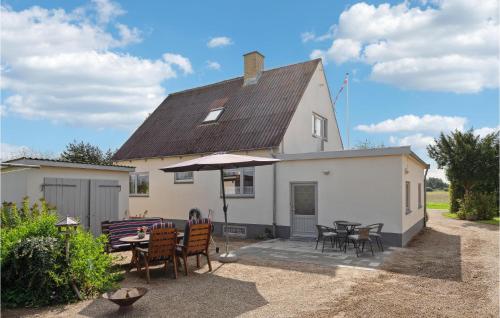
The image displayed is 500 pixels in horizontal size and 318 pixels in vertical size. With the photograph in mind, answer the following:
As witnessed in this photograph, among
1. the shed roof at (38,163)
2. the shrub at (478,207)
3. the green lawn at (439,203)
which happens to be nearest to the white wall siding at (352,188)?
the shed roof at (38,163)

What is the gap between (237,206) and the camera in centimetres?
1460

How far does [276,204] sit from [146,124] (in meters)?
10.5

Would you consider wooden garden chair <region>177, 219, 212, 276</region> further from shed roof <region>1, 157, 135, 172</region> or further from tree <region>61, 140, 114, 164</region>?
tree <region>61, 140, 114, 164</region>

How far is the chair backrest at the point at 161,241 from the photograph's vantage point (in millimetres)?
7438

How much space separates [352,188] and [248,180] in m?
4.14

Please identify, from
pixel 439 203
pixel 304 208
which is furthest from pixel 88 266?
pixel 439 203

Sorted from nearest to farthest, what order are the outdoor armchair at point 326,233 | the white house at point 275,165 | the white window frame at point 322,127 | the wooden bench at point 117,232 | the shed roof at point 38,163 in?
the wooden bench at point 117,232
the shed roof at point 38,163
the outdoor armchair at point 326,233
the white house at point 275,165
the white window frame at point 322,127

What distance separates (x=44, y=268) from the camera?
6.11 m

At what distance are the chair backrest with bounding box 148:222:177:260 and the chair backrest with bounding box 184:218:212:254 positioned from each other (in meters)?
0.35

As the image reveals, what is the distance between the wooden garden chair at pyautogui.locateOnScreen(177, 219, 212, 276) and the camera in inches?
313

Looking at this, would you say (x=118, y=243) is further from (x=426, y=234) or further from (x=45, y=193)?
(x=426, y=234)

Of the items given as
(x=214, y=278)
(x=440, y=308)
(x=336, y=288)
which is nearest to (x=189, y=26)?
(x=214, y=278)

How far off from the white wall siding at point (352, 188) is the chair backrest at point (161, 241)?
6429mm

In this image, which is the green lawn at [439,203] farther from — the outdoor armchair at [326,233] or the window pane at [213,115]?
the outdoor armchair at [326,233]
